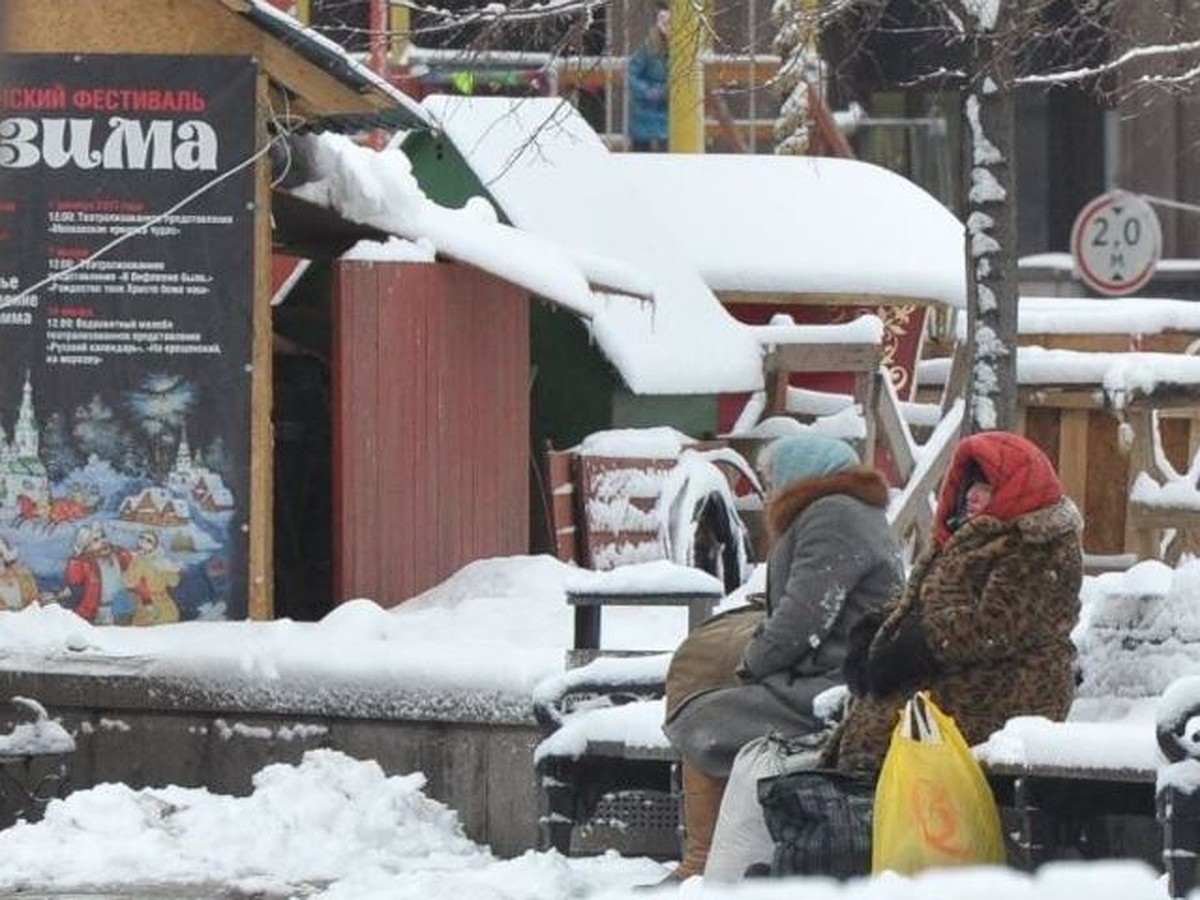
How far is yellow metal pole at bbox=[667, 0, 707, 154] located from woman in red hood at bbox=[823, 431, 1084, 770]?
5.15 m

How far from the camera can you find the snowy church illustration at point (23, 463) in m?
11.8

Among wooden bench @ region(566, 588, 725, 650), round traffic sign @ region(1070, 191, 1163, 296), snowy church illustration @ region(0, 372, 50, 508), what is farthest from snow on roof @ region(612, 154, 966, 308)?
round traffic sign @ region(1070, 191, 1163, 296)

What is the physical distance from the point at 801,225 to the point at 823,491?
8534 millimetres

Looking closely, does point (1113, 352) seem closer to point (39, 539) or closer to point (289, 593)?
point (289, 593)

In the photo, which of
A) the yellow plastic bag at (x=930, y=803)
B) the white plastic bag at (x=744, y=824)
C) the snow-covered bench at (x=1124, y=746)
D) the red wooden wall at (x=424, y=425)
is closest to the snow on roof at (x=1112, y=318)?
the red wooden wall at (x=424, y=425)

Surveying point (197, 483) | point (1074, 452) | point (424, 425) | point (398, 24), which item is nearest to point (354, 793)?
point (197, 483)

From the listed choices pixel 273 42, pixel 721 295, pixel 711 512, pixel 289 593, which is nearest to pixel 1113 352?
pixel 721 295

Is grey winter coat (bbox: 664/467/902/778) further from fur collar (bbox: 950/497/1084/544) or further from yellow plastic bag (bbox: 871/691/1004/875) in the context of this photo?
yellow plastic bag (bbox: 871/691/1004/875)

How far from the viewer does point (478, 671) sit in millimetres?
10719

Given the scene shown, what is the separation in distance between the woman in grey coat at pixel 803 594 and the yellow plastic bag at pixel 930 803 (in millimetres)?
888

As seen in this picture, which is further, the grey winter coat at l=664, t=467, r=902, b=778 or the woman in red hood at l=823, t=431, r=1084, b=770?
the grey winter coat at l=664, t=467, r=902, b=778

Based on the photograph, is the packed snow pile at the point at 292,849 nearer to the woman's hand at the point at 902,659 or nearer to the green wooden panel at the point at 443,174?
the woman's hand at the point at 902,659

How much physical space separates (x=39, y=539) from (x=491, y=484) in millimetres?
2277

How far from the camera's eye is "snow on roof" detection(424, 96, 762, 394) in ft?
49.1
